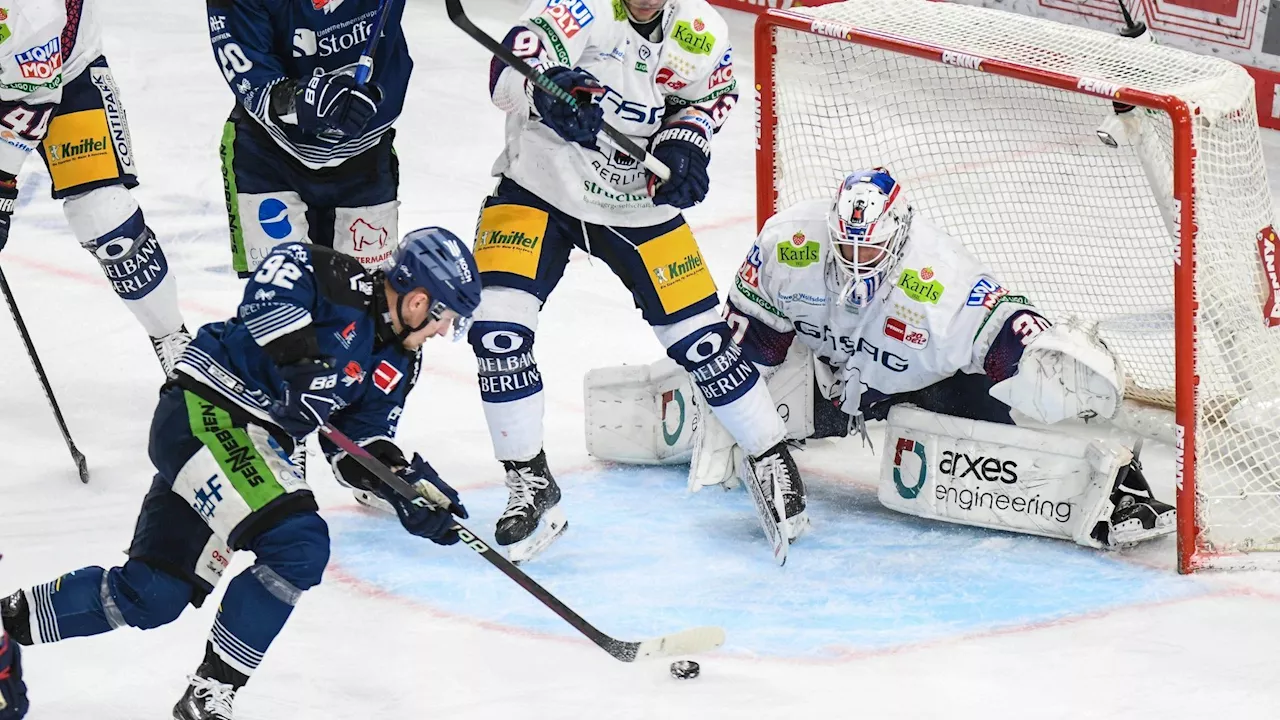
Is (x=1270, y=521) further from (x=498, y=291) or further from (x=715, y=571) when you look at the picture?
(x=498, y=291)

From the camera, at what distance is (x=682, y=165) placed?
13.3 feet

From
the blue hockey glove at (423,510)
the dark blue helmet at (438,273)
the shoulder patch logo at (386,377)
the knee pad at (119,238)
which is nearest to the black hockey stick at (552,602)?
the blue hockey glove at (423,510)

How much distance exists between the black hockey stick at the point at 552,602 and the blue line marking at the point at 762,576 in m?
0.18

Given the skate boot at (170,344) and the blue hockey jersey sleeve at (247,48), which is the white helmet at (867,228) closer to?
the blue hockey jersey sleeve at (247,48)

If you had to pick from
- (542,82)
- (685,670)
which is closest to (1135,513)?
(685,670)

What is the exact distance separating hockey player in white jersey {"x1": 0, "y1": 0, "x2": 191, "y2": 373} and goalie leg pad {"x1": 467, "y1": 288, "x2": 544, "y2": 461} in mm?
1060

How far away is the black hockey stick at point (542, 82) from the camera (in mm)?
3871

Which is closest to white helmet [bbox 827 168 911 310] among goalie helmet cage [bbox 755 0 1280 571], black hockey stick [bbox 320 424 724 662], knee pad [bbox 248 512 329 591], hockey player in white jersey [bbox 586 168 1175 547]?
hockey player in white jersey [bbox 586 168 1175 547]

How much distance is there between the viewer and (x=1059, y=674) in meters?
3.70

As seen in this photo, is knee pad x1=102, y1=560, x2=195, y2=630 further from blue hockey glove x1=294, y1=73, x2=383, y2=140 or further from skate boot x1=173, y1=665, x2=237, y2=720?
blue hockey glove x1=294, y1=73, x2=383, y2=140

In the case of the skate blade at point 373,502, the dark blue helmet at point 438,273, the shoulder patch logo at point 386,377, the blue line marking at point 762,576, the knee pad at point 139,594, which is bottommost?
the skate blade at point 373,502

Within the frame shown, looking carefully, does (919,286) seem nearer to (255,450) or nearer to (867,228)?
(867,228)

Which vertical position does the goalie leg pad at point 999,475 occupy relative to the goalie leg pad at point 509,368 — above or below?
below

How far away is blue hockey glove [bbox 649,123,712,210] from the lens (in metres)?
4.06
